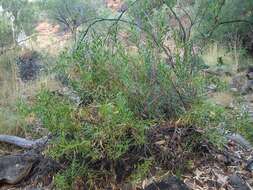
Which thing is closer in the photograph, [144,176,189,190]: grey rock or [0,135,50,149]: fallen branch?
[144,176,189,190]: grey rock

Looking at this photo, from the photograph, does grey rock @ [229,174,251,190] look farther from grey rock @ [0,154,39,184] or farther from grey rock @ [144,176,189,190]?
grey rock @ [0,154,39,184]

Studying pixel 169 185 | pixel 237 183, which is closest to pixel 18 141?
pixel 169 185

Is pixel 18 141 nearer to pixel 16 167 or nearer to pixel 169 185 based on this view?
pixel 16 167

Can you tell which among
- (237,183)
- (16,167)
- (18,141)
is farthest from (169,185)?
(18,141)

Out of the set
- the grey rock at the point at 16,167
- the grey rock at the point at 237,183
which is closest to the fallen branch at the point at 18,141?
the grey rock at the point at 16,167

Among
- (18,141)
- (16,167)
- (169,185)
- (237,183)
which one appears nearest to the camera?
(169,185)

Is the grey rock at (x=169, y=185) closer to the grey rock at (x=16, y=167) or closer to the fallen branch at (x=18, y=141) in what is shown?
the grey rock at (x=16, y=167)

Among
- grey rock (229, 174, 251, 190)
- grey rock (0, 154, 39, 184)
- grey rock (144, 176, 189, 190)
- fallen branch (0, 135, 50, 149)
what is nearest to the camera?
grey rock (144, 176, 189, 190)

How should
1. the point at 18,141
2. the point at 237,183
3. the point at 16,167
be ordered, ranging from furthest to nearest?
1. the point at 18,141
2. the point at 16,167
3. the point at 237,183

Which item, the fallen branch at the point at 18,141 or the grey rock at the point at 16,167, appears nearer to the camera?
the grey rock at the point at 16,167

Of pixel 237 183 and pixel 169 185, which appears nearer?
pixel 169 185

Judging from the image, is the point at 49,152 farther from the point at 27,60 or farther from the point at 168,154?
the point at 27,60

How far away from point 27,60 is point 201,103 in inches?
239

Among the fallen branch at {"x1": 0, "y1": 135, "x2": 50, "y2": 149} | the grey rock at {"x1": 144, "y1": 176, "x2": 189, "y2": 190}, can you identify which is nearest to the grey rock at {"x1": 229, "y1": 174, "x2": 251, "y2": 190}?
the grey rock at {"x1": 144, "y1": 176, "x2": 189, "y2": 190}
